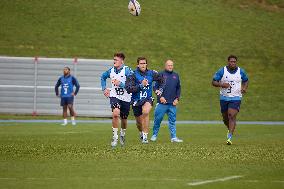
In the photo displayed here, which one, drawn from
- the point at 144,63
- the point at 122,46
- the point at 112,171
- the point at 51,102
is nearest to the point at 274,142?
the point at 144,63

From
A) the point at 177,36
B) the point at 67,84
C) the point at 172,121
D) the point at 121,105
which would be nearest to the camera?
the point at 121,105

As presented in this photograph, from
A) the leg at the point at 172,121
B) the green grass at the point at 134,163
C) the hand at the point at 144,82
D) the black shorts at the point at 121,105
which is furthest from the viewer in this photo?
the leg at the point at 172,121

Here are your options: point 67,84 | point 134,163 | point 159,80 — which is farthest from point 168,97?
point 67,84

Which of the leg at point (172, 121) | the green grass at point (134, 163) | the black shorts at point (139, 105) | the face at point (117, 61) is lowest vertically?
the green grass at point (134, 163)

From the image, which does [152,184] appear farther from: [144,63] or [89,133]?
[89,133]

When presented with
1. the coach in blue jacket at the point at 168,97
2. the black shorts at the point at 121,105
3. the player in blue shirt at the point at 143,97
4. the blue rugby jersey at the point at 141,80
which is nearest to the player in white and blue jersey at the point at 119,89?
the black shorts at the point at 121,105

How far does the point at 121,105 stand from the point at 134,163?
5025 millimetres

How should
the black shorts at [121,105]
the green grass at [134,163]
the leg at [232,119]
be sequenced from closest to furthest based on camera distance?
1. the green grass at [134,163]
2. the black shorts at [121,105]
3. the leg at [232,119]

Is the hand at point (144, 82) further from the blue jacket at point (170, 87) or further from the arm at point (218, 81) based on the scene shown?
the blue jacket at point (170, 87)

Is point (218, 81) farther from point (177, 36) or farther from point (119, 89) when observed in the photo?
point (177, 36)

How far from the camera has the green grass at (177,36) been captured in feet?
167

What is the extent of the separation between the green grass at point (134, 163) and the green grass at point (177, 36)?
2492 centimetres

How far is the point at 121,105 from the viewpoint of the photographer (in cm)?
2189

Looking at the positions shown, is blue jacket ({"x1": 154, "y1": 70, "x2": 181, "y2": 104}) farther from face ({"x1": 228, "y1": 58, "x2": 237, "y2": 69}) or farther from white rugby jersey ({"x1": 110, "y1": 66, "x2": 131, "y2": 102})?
white rugby jersey ({"x1": 110, "y1": 66, "x2": 131, "y2": 102})
